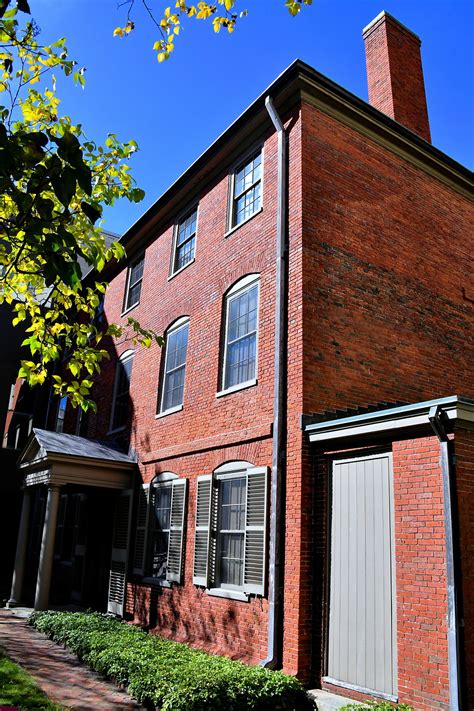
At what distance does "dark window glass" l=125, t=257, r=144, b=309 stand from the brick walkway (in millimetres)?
8299

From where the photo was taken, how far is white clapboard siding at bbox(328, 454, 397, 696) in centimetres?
664

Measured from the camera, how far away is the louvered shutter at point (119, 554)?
1268cm

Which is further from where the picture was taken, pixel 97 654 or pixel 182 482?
pixel 182 482

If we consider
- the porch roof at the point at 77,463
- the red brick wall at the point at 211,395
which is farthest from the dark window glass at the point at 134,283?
the porch roof at the point at 77,463

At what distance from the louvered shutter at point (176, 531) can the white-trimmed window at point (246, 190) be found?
203 inches

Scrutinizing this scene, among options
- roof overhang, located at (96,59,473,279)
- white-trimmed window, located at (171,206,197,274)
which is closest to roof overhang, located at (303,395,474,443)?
roof overhang, located at (96,59,473,279)

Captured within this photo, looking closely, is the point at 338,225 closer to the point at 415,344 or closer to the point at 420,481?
the point at 415,344

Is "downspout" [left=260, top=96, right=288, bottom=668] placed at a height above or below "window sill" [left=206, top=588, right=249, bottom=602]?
above

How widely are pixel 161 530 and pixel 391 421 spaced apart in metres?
6.44

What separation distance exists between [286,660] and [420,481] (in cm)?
295

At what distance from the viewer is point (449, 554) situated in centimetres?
602

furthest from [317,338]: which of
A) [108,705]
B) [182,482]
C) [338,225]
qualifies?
[108,705]

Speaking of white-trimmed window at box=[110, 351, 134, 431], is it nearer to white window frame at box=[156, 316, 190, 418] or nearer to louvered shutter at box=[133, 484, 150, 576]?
white window frame at box=[156, 316, 190, 418]

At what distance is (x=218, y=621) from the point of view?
29.9 feet
